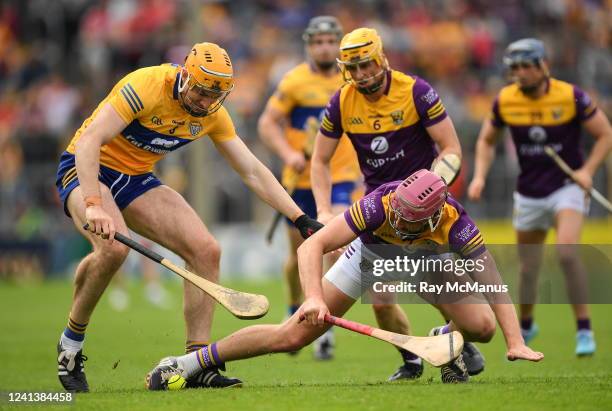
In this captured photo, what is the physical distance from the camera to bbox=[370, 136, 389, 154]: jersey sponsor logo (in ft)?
28.1

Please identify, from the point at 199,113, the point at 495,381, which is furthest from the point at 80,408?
the point at 495,381

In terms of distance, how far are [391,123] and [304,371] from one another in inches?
85.1

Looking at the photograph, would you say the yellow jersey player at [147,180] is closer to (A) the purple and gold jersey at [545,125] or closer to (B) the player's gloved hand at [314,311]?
(B) the player's gloved hand at [314,311]

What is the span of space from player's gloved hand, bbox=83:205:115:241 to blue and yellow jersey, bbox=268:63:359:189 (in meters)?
3.68

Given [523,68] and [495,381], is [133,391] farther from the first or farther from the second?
[523,68]

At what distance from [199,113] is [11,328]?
650 centimetres

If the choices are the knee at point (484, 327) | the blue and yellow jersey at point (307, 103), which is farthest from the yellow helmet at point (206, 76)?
the blue and yellow jersey at point (307, 103)

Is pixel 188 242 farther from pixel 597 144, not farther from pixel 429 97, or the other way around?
pixel 597 144

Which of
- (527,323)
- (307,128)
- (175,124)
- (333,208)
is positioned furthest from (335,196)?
(175,124)

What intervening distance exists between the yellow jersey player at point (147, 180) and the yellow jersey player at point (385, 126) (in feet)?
2.98

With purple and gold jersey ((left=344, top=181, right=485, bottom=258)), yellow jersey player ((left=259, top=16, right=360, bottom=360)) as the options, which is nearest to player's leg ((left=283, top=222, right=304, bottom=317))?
yellow jersey player ((left=259, top=16, right=360, bottom=360))

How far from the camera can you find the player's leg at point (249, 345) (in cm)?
717

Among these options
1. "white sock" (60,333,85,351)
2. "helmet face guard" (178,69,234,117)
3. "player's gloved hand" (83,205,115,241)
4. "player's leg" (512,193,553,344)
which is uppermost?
"helmet face guard" (178,69,234,117)

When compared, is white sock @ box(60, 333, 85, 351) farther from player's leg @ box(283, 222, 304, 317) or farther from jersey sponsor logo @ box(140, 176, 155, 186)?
player's leg @ box(283, 222, 304, 317)
